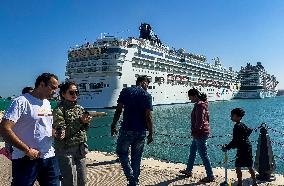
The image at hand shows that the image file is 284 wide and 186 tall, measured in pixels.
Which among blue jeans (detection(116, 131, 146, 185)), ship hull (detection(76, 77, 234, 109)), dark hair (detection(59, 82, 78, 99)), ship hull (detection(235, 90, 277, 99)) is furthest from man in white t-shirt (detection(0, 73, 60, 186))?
ship hull (detection(235, 90, 277, 99))

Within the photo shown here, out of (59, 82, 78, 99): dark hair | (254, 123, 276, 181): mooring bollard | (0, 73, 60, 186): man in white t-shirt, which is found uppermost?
(59, 82, 78, 99): dark hair

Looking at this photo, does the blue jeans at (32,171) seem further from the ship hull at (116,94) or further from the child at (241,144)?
the ship hull at (116,94)

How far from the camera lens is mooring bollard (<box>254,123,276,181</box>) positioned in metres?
6.92

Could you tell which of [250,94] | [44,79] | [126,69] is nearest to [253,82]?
[250,94]

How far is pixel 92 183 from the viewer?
693 centimetres

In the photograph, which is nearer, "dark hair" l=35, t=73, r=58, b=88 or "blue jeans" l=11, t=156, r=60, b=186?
"blue jeans" l=11, t=156, r=60, b=186

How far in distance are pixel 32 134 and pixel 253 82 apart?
148194 millimetres

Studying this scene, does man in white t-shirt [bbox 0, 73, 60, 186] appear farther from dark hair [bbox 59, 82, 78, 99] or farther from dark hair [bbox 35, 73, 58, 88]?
dark hair [bbox 59, 82, 78, 99]

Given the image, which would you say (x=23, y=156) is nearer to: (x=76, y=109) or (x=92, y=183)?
(x=76, y=109)

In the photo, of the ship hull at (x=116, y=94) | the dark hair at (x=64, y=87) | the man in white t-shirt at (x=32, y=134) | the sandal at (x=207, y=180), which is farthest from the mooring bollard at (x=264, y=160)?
the ship hull at (x=116, y=94)

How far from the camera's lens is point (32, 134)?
3787 millimetres

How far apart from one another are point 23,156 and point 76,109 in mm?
1329

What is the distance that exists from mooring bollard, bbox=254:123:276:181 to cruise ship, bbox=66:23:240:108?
57.6 metres

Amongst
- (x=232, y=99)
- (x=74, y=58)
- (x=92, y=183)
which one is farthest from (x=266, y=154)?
(x=232, y=99)
